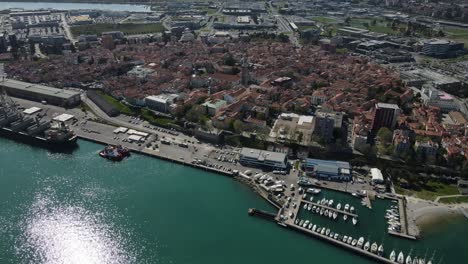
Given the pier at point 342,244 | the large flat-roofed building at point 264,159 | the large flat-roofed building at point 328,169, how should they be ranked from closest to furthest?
the pier at point 342,244, the large flat-roofed building at point 328,169, the large flat-roofed building at point 264,159

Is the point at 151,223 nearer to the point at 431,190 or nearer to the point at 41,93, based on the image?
the point at 431,190

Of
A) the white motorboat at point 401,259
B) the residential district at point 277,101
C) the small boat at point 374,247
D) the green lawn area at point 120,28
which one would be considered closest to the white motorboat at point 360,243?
the residential district at point 277,101

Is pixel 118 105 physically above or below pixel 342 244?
above

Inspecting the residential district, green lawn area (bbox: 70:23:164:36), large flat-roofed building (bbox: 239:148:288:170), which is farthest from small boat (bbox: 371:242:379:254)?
green lawn area (bbox: 70:23:164:36)

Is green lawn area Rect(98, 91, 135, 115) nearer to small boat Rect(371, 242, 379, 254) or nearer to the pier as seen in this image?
the pier

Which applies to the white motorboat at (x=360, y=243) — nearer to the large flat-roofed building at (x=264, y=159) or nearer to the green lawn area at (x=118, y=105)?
the large flat-roofed building at (x=264, y=159)

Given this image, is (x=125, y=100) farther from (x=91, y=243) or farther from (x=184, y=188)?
(x=91, y=243)

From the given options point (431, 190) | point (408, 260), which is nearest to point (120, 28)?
point (431, 190)
